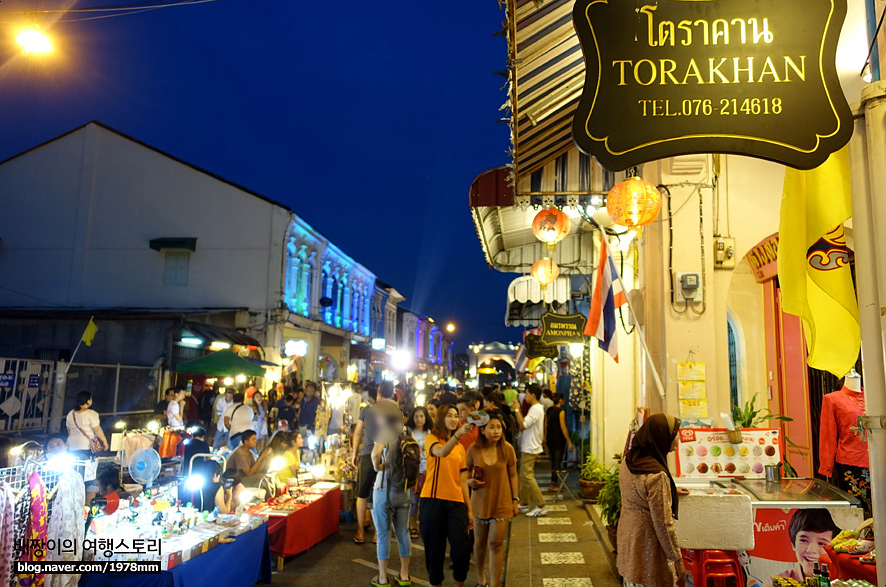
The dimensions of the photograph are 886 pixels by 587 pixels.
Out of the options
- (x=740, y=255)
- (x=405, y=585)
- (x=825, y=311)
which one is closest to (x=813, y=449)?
(x=740, y=255)

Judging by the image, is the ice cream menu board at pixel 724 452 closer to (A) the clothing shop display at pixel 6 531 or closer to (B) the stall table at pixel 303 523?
(B) the stall table at pixel 303 523

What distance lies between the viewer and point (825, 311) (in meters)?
3.21

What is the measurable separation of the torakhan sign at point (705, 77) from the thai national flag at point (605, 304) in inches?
147

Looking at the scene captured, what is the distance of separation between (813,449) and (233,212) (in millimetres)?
22622

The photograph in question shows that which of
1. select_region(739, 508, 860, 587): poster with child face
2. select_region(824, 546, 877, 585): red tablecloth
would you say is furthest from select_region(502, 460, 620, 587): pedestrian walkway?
select_region(824, 546, 877, 585): red tablecloth

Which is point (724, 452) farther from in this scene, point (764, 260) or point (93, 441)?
point (93, 441)

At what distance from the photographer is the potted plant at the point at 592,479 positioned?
1114 cm

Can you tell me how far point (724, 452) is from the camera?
239 inches

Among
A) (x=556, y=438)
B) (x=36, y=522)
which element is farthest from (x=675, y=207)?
(x=556, y=438)

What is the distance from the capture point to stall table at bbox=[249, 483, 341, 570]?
764 cm

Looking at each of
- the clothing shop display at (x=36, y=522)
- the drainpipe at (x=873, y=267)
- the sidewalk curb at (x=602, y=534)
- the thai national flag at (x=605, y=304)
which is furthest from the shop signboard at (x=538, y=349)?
the drainpipe at (x=873, y=267)

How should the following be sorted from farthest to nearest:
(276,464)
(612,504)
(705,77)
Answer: (276,464) → (612,504) → (705,77)

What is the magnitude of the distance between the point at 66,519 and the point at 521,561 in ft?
17.6

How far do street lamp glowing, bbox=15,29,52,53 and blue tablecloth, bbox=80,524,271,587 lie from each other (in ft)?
23.9
